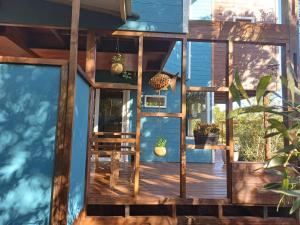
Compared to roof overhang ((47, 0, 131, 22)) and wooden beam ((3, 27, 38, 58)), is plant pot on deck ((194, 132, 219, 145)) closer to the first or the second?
roof overhang ((47, 0, 131, 22))

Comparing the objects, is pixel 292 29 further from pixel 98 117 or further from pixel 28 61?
pixel 98 117

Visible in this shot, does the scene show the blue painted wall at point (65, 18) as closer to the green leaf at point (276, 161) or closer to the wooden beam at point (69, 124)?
the wooden beam at point (69, 124)

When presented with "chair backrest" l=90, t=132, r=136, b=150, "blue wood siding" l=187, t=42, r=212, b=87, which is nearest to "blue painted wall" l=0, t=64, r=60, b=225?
"chair backrest" l=90, t=132, r=136, b=150

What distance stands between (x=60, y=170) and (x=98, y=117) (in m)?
4.97

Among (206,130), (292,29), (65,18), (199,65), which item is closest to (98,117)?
(199,65)

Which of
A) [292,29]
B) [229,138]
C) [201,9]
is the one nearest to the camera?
[229,138]

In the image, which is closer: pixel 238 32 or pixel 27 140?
pixel 27 140

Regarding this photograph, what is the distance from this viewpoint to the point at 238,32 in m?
3.86

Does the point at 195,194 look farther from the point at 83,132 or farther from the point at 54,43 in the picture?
the point at 54,43

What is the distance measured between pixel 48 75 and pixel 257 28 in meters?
2.82

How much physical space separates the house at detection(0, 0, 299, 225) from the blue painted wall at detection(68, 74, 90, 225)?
0.04ft

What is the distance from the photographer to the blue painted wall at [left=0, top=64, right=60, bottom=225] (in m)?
2.37

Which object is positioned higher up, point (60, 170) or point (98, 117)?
point (98, 117)

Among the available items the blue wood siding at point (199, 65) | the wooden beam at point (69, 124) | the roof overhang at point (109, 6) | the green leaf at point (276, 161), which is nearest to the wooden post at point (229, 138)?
the roof overhang at point (109, 6)
